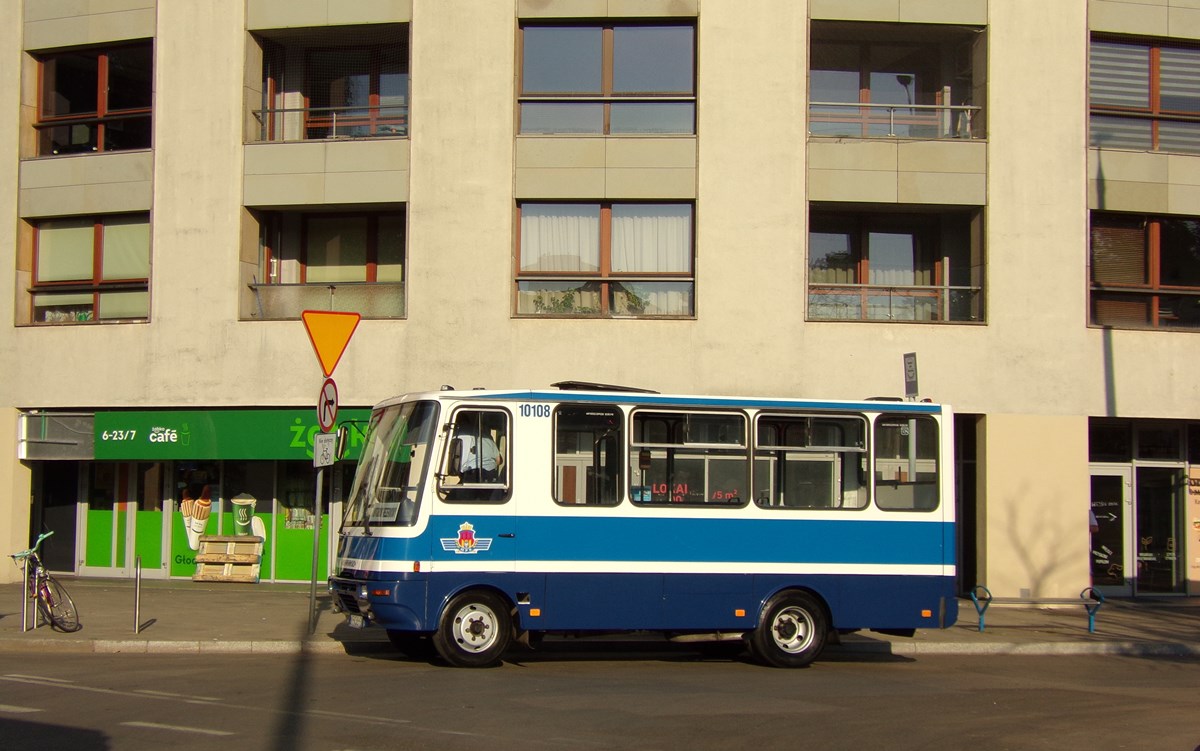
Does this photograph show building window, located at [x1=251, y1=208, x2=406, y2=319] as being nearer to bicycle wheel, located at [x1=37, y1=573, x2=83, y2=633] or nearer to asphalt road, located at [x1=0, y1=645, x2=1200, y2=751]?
bicycle wheel, located at [x1=37, y1=573, x2=83, y2=633]

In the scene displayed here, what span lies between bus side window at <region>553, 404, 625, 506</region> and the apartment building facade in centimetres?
649

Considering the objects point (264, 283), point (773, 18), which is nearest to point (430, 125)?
point (264, 283)

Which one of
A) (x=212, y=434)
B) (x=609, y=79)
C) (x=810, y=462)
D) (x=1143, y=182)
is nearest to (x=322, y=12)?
(x=609, y=79)

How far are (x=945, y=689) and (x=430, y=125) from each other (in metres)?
12.3

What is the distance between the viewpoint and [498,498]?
12602 mm

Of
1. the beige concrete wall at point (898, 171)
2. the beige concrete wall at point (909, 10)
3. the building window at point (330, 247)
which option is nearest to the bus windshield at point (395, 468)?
the building window at point (330, 247)

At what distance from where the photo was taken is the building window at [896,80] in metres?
20.5

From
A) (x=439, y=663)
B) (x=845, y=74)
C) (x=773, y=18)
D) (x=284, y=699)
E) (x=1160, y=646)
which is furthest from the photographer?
(x=845, y=74)

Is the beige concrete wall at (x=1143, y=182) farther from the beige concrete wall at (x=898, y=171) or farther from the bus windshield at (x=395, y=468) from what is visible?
the bus windshield at (x=395, y=468)

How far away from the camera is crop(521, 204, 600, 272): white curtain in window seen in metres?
19.9

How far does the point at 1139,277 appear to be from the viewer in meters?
20.6

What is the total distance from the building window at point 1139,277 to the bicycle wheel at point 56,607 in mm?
16188

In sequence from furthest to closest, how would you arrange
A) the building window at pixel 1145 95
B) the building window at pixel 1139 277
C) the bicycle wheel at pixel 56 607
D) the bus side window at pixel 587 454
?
the building window at pixel 1145 95 → the building window at pixel 1139 277 → the bicycle wheel at pixel 56 607 → the bus side window at pixel 587 454

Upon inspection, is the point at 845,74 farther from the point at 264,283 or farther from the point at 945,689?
the point at 945,689
